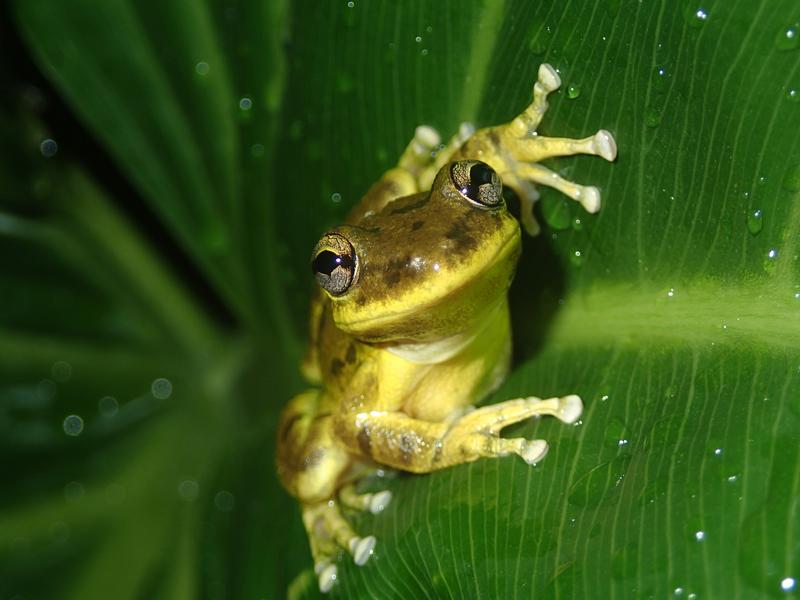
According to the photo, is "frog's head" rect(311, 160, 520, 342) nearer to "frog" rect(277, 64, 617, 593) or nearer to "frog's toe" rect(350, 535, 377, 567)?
"frog" rect(277, 64, 617, 593)

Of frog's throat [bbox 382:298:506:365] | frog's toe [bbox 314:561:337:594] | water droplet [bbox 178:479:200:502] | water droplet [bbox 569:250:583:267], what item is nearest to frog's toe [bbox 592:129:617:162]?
water droplet [bbox 569:250:583:267]

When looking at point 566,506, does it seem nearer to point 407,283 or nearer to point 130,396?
point 407,283

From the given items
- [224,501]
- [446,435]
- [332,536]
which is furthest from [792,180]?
[224,501]

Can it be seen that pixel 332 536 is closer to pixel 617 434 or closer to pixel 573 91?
pixel 617 434

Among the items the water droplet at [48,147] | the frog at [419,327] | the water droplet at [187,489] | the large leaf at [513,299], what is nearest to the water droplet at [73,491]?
the large leaf at [513,299]

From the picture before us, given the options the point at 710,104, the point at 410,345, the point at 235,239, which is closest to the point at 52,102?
the point at 235,239

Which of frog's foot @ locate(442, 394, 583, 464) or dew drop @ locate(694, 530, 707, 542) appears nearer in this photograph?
dew drop @ locate(694, 530, 707, 542)
